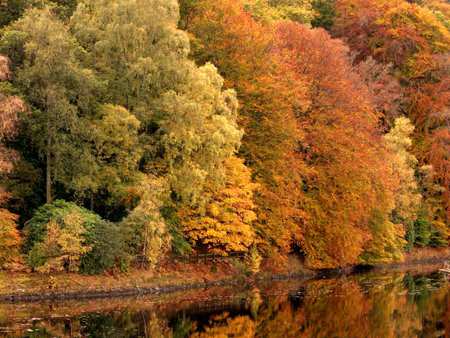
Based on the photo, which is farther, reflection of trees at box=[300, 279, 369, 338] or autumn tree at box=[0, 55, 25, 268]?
autumn tree at box=[0, 55, 25, 268]

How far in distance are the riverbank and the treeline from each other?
0.76m

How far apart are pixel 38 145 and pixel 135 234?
712 centimetres

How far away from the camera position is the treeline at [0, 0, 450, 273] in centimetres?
4525

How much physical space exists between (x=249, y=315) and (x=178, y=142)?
13.1 metres

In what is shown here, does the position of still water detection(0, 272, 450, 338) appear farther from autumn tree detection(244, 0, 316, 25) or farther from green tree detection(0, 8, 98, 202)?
autumn tree detection(244, 0, 316, 25)

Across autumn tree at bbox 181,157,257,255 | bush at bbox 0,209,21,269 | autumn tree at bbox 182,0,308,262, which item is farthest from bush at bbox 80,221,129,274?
autumn tree at bbox 182,0,308,262

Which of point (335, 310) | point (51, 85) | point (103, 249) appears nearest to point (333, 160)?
point (335, 310)

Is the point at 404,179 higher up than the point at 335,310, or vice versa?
the point at 335,310

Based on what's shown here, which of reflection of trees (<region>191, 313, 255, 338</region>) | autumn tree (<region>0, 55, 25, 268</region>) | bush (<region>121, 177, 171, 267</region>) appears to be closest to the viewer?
reflection of trees (<region>191, 313, 255, 338</region>)

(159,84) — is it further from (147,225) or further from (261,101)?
(261,101)

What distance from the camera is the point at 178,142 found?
160 feet

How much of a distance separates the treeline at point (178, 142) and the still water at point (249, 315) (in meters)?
4.41

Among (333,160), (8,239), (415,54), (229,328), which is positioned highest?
(415,54)

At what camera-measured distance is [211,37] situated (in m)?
58.4
